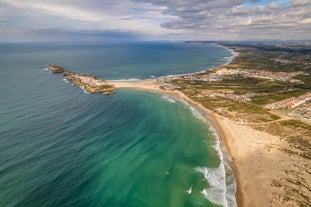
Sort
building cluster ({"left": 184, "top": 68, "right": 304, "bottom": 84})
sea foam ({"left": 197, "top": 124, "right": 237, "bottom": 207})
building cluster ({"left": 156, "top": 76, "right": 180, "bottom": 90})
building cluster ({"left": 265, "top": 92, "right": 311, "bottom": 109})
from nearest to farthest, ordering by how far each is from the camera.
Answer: sea foam ({"left": 197, "top": 124, "right": 237, "bottom": 207}), building cluster ({"left": 265, "top": 92, "right": 311, "bottom": 109}), building cluster ({"left": 156, "top": 76, "right": 180, "bottom": 90}), building cluster ({"left": 184, "top": 68, "right": 304, "bottom": 84})

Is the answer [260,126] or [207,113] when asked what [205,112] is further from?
[260,126]

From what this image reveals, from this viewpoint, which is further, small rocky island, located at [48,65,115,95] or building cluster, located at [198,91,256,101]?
small rocky island, located at [48,65,115,95]

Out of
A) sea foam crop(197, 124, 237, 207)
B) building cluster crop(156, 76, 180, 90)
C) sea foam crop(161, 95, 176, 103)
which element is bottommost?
sea foam crop(197, 124, 237, 207)

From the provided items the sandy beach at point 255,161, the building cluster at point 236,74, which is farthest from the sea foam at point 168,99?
→ the building cluster at point 236,74

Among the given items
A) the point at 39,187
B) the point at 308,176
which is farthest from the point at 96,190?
the point at 308,176

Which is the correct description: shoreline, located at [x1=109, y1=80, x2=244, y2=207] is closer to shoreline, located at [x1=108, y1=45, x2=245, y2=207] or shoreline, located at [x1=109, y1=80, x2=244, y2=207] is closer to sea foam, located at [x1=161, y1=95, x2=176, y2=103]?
shoreline, located at [x1=108, y1=45, x2=245, y2=207]

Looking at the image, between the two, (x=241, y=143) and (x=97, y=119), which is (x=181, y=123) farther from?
(x=97, y=119)

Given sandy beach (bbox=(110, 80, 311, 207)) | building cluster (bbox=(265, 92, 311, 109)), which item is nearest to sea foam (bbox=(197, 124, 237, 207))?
sandy beach (bbox=(110, 80, 311, 207))

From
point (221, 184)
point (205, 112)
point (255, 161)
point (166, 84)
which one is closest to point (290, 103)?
point (205, 112)

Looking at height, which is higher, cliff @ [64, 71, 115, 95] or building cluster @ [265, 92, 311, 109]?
cliff @ [64, 71, 115, 95]
